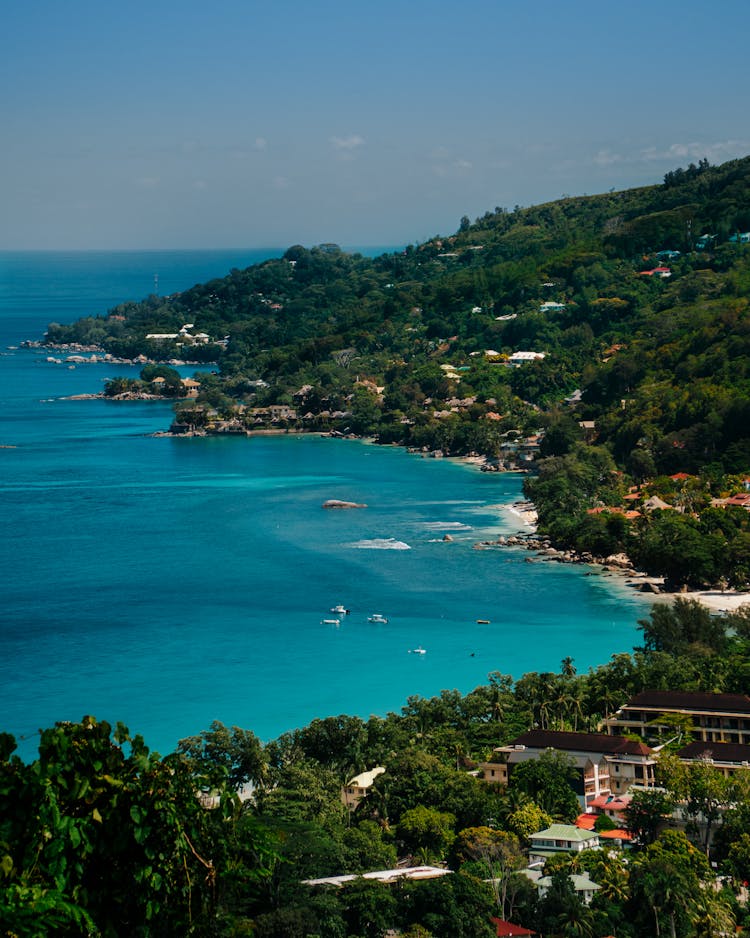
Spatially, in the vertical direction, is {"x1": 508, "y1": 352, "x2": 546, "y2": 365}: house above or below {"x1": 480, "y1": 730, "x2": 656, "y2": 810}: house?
above

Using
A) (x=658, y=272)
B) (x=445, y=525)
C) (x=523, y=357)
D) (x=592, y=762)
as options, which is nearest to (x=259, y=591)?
(x=445, y=525)

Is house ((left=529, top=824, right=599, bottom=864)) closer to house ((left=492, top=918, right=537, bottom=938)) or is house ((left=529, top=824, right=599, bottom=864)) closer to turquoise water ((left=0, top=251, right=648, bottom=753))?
house ((left=492, top=918, right=537, bottom=938))

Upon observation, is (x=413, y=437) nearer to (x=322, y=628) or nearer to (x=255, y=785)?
(x=322, y=628)

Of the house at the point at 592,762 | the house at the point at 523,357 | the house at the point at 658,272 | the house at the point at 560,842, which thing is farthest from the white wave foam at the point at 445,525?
the house at the point at 658,272

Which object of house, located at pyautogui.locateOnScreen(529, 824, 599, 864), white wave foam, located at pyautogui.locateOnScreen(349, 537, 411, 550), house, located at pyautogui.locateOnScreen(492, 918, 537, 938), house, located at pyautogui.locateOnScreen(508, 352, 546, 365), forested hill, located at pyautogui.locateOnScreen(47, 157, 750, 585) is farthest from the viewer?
house, located at pyautogui.locateOnScreen(508, 352, 546, 365)

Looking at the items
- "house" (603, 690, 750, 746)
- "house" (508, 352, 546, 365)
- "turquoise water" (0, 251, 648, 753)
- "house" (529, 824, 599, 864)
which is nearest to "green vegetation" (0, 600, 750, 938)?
"house" (529, 824, 599, 864)

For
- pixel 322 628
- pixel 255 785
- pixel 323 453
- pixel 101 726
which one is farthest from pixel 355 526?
pixel 101 726
